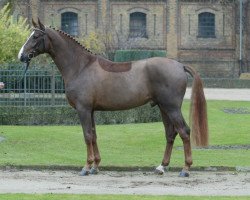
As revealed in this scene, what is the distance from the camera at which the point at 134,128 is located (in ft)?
76.8

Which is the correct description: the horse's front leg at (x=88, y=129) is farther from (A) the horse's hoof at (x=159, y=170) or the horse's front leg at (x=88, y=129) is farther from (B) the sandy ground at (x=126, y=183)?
(A) the horse's hoof at (x=159, y=170)

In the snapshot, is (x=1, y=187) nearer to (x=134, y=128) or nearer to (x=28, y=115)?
(x=134, y=128)

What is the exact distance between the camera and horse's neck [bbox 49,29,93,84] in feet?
49.3

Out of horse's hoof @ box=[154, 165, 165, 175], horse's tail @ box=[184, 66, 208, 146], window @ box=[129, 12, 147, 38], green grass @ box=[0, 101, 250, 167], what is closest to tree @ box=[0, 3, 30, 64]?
green grass @ box=[0, 101, 250, 167]

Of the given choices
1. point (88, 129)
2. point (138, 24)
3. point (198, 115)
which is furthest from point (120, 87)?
point (138, 24)

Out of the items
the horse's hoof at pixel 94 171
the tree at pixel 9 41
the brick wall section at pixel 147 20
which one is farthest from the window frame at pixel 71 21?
the horse's hoof at pixel 94 171

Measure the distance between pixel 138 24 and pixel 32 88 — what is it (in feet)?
108

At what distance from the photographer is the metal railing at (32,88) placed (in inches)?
1048

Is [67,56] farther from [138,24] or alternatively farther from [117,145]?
[138,24]

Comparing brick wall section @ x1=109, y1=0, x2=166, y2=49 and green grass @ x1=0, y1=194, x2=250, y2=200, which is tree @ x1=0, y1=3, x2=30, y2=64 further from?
brick wall section @ x1=109, y1=0, x2=166, y2=49

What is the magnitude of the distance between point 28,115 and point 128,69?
37.5 ft

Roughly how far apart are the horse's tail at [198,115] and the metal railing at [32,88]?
12162 millimetres

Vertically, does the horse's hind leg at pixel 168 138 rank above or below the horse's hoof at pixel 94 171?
above

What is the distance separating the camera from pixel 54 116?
25906 millimetres
